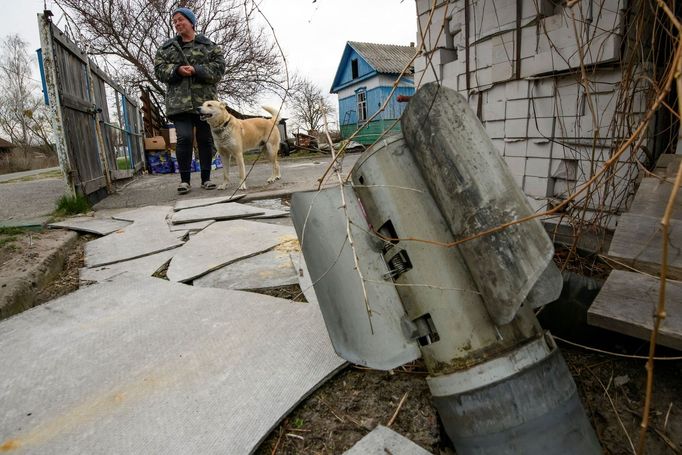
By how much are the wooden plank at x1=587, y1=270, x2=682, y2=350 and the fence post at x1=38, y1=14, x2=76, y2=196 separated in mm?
3956

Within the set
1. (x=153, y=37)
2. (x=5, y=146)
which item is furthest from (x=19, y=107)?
(x=153, y=37)

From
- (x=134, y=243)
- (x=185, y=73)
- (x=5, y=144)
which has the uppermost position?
(x=5, y=144)

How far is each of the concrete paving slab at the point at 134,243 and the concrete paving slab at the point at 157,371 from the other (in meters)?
0.64

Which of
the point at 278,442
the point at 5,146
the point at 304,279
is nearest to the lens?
the point at 278,442

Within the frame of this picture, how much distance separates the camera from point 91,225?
9.25 ft

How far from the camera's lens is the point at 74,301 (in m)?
1.55

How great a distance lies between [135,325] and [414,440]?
41.1 inches

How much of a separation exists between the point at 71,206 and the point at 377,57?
60.3 feet

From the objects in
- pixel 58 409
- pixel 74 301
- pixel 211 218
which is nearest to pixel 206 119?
pixel 211 218

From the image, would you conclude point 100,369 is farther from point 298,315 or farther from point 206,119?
point 206,119

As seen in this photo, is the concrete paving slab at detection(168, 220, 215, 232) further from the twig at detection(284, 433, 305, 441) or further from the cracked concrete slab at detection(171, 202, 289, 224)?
the twig at detection(284, 433, 305, 441)

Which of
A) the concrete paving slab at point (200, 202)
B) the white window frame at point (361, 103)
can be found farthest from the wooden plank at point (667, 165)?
the white window frame at point (361, 103)

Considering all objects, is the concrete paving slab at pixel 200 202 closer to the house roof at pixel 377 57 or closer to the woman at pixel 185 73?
the woman at pixel 185 73

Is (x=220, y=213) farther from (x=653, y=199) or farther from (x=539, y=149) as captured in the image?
(x=653, y=199)
